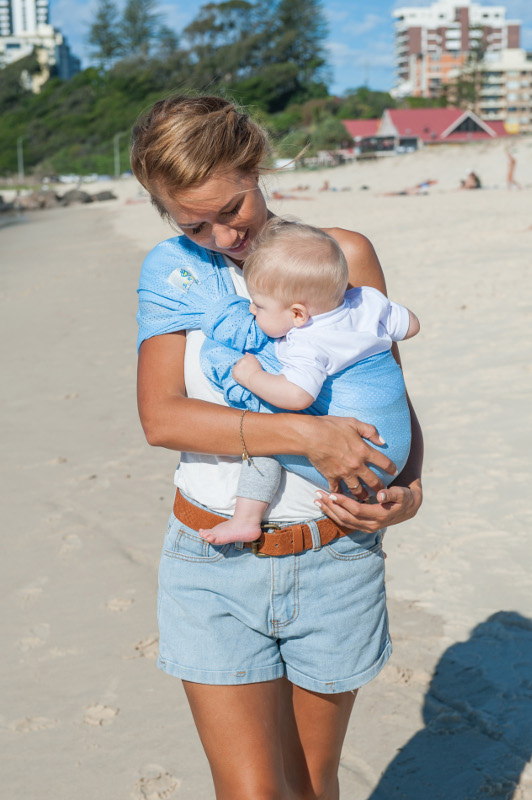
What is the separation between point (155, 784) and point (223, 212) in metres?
2.03

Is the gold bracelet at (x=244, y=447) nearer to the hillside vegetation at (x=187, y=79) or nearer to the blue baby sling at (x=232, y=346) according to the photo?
the blue baby sling at (x=232, y=346)

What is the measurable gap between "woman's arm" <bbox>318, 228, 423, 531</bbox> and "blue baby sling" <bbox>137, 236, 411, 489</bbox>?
0.06 m

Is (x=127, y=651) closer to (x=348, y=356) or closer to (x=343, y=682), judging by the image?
(x=343, y=682)

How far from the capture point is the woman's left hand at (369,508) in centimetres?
172

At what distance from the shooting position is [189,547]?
5.95ft

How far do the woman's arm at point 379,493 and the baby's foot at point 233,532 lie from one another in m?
0.16

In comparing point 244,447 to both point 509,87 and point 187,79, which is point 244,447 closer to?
point 187,79

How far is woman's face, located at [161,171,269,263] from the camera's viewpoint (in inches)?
69.6

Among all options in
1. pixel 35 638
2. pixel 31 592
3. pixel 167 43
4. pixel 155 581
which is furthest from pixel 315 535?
pixel 167 43

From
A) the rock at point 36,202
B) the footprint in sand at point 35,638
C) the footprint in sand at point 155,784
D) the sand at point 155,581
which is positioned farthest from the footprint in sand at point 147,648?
the rock at point 36,202

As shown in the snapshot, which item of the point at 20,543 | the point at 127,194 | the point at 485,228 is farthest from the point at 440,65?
the point at 20,543

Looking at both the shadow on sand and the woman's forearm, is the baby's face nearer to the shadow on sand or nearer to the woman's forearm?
the woman's forearm

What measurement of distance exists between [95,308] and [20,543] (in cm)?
720

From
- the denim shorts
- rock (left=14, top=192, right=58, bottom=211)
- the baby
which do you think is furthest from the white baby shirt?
rock (left=14, top=192, right=58, bottom=211)
